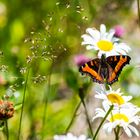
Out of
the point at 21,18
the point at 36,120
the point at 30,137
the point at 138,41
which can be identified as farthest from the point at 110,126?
the point at 138,41

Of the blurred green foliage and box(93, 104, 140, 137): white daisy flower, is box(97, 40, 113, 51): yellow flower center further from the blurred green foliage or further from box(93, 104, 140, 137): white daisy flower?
box(93, 104, 140, 137): white daisy flower

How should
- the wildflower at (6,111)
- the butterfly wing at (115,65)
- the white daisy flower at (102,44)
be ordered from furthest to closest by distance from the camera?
the white daisy flower at (102,44), the butterfly wing at (115,65), the wildflower at (6,111)

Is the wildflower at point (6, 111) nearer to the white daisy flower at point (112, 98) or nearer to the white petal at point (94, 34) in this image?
the white daisy flower at point (112, 98)

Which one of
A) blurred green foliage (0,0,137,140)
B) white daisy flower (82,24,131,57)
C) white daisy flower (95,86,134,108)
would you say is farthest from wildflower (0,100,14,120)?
white daisy flower (82,24,131,57)

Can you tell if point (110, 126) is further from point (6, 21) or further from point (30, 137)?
point (6, 21)

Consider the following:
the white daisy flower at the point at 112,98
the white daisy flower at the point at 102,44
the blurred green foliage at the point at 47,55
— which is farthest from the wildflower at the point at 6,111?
the white daisy flower at the point at 102,44

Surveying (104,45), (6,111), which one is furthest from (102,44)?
(6,111)

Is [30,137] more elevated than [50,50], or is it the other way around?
[50,50]
